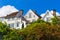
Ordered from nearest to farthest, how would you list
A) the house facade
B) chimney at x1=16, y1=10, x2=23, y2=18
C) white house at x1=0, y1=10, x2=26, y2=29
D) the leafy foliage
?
1. the leafy foliage
2. the house facade
3. white house at x1=0, y1=10, x2=26, y2=29
4. chimney at x1=16, y1=10, x2=23, y2=18

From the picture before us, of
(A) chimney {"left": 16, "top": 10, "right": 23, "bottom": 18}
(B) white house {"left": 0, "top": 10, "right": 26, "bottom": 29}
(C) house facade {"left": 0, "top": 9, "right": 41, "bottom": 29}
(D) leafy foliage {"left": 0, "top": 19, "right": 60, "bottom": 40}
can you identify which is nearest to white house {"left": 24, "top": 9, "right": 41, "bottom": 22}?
(C) house facade {"left": 0, "top": 9, "right": 41, "bottom": 29}

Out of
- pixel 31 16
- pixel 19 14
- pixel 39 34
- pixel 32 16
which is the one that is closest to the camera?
pixel 39 34

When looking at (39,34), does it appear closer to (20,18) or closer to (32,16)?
(32,16)

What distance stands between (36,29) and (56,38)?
3.06m

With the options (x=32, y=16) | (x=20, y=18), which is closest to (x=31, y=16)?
(x=32, y=16)

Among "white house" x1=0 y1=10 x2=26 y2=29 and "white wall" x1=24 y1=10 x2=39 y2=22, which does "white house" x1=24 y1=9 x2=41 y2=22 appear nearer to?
"white wall" x1=24 y1=10 x2=39 y2=22

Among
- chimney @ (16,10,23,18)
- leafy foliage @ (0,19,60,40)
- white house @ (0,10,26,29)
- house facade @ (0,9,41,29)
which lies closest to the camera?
leafy foliage @ (0,19,60,40)

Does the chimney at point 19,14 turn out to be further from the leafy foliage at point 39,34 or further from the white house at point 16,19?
the leafy foliage at point 39,34

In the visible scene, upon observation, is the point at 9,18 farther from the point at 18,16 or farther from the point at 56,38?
the point at 56,38

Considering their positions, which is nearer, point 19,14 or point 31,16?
point 31,16

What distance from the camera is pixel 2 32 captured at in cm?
4456

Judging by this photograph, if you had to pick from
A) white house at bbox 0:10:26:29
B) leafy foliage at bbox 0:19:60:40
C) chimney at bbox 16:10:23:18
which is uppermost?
chimney at bbox 16:10:23:18

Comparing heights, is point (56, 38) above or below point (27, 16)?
below

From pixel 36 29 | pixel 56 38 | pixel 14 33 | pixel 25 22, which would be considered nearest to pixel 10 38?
pixel 14 33
